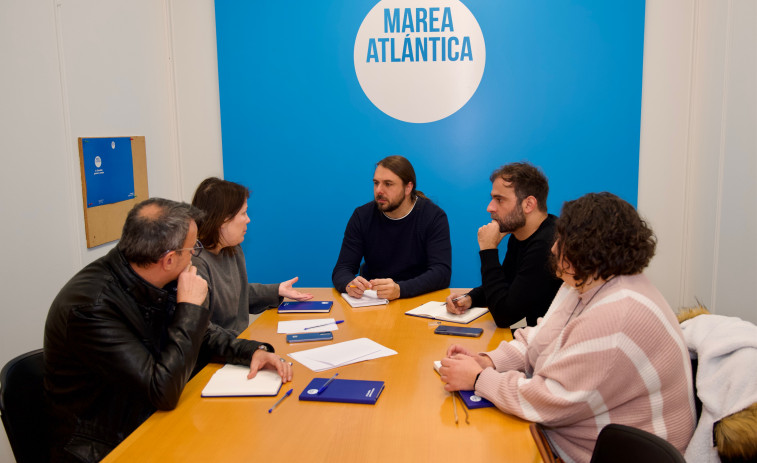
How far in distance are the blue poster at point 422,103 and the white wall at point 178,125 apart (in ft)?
0.65

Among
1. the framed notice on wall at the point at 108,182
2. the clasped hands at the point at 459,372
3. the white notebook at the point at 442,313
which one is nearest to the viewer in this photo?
the clasped hands at the point at 459,372

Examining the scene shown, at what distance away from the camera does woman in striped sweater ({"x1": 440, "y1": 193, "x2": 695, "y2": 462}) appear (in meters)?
1.52

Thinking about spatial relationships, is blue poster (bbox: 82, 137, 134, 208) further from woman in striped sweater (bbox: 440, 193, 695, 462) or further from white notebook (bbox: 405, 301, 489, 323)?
woman in striped sweater (bbox: 440, 193, 695, 462)

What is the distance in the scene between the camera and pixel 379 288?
113 inches

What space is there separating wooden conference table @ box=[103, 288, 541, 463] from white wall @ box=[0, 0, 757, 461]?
140 centimetres

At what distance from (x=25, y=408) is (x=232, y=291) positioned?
1.01 metres

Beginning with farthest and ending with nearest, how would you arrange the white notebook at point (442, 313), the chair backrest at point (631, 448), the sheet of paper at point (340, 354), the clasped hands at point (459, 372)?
the white notebook at point (442, 313)
the sheet of paper at point (340, 354)
the clasped hands at point (459, 372)
the chair backrest at point (631, 448)

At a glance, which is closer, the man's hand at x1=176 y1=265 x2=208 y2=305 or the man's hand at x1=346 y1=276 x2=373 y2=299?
the man's hand at x1=176 y1=265 x2=208 y2=305

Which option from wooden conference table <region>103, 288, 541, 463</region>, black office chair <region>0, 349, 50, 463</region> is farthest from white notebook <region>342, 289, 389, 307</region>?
black office chair <region>0, 349, 50, 463</region>

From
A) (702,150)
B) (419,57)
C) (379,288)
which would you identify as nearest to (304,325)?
(379,288)

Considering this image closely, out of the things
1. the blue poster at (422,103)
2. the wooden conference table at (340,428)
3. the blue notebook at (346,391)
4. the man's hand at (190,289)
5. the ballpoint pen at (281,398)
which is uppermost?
the blue poster at (422,103)

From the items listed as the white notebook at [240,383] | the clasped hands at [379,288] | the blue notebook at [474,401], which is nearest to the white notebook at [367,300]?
the clasped hands at [379,288]

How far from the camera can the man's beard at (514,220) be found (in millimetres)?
2726

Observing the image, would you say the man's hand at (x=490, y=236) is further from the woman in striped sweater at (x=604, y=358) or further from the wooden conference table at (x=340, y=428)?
the woman in striped sweater at (x=604, y=358)
